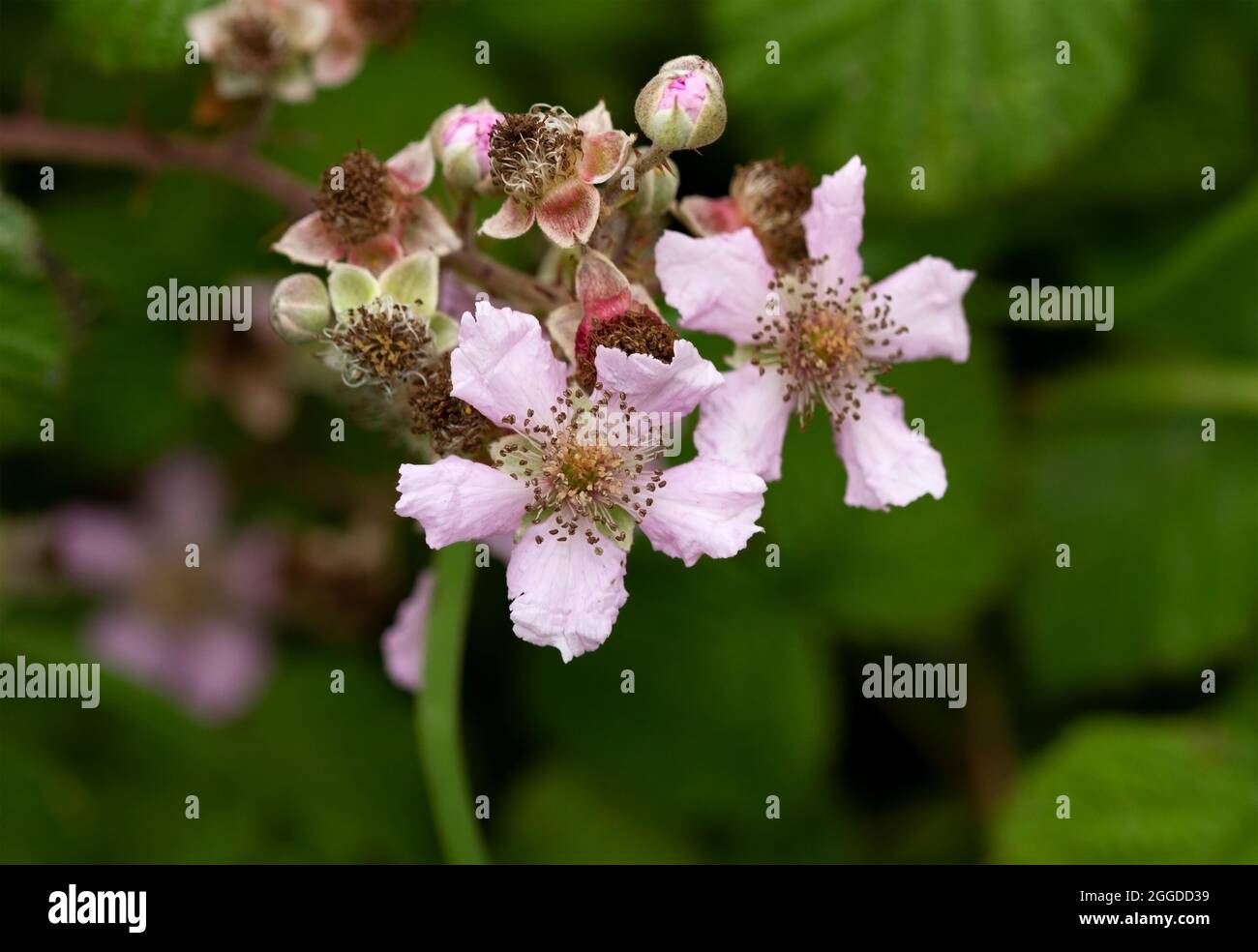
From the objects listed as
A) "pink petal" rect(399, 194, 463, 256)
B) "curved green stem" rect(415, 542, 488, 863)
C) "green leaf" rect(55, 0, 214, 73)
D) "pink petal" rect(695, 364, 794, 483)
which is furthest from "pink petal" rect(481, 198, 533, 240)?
"green leaf" rect(55, 0, 214, 73)

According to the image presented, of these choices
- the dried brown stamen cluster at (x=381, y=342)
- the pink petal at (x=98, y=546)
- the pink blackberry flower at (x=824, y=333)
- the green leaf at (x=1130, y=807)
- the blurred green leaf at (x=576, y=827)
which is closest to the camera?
the dried brown stamen cluster at (x=381, y=342)

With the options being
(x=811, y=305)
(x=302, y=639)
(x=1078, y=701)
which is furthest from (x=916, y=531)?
(x=302, y=639)

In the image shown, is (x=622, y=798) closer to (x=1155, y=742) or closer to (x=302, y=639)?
(x=302, y=639)

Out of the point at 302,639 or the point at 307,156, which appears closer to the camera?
the point at 307,156

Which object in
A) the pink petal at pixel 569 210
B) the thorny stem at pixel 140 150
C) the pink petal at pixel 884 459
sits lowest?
the pink petal at pixel 884 459

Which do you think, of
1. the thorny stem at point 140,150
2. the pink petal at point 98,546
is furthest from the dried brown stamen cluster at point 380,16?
the pink petal at point 98,546

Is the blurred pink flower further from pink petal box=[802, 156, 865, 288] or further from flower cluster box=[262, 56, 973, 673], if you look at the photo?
pink petal box=[802, 156, 865, 288]

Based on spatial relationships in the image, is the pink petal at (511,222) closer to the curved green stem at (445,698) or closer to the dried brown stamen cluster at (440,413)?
the dried brown stamen cluster at (440,413)

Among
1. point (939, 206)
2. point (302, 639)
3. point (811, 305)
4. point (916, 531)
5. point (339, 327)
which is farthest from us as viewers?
point (302, 639)
